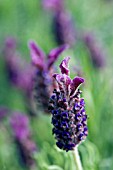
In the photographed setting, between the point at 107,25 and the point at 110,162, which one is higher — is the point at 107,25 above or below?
above

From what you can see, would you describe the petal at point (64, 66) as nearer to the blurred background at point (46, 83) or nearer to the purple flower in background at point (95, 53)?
the blurred background at point (46, 83)

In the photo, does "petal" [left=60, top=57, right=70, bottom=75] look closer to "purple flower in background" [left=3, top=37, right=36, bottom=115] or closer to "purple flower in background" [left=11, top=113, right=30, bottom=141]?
"purple flower in background" [left=11, top=113, right=30, bottom=141]

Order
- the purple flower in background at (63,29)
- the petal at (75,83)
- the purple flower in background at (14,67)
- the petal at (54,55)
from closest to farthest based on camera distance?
1. the petal at (75,83)
2. the petal at (54,55)
3. the purple flower in background at (63,29)
4. the purple flower in background at (14,67)

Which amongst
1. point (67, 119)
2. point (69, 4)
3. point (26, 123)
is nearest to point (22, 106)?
point (26, 123)

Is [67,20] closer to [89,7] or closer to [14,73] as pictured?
[14,73]

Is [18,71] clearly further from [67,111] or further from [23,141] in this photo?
[67,111]

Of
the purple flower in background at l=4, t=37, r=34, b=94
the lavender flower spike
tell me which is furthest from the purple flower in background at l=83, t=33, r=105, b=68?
the lavender flower spike

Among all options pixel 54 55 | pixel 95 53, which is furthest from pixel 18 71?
pixel 54 55

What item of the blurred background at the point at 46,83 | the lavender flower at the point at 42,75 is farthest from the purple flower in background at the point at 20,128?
the lavender flower at the point at 42,75
